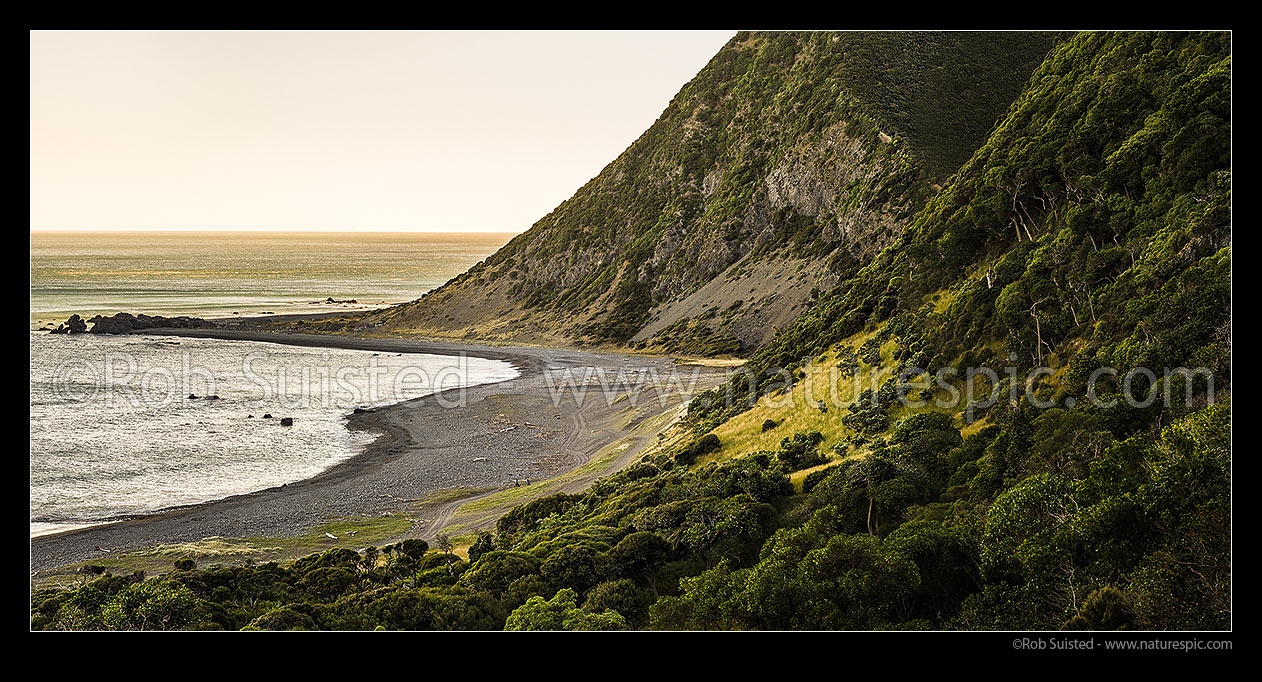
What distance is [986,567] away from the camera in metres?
14.1

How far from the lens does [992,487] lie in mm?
17609

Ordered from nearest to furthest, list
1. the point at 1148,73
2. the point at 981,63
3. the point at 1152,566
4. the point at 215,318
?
1. the point at 1152,566
2. the point at 1148,73
3. the point at 981,63
4. the point at 215,318

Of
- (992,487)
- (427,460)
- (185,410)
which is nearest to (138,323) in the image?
(185,410)

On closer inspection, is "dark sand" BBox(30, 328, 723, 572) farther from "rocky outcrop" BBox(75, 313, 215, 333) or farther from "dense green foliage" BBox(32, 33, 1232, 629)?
"rocky outcrop" BBox(75, 313, 215, 333)

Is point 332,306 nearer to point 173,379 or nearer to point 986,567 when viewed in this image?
point 173,379

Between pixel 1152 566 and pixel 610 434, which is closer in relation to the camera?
pixel 1152 566

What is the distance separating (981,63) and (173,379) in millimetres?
82493

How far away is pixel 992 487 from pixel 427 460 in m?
32.0

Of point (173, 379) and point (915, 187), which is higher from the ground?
point (915, 187)

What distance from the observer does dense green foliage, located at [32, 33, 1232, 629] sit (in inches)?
520

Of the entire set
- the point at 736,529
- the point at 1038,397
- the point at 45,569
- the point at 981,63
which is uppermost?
the point at 981,63

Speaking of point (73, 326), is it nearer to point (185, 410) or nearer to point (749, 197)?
point (185, 410)

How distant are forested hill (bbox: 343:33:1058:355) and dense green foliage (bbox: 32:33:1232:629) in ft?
130
